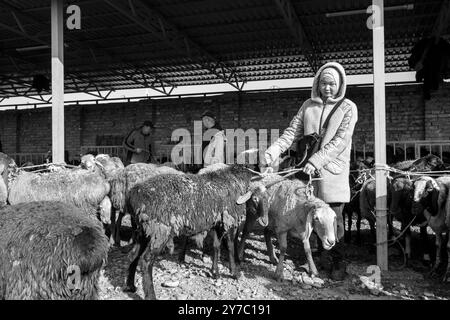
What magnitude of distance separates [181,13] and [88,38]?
3.28 meters

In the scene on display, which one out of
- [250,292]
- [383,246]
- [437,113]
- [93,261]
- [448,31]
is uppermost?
[448,31]

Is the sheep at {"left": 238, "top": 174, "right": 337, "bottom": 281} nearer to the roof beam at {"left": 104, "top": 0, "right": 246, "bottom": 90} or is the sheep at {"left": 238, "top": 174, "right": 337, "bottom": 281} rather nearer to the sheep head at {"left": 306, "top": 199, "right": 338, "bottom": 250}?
the sheep head at {"left": 306, "top": 199, "right": 338, "bottom": 250}

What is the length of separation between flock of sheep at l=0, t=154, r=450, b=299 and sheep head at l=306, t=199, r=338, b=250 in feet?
0.03

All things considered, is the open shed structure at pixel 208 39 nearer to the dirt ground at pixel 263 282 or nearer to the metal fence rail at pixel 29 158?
the dirt ground at pixel 263 282

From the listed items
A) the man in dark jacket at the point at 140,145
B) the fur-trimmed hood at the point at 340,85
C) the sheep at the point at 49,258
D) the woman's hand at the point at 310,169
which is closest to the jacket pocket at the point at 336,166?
the woman's hand at the point at 310,169

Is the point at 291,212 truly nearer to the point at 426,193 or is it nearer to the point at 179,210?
the point at 179,210

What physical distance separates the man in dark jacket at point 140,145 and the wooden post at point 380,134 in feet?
16.8

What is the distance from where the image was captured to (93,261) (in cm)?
223

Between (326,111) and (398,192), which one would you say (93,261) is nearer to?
(326,111)

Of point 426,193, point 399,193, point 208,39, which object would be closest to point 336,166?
point 426,193

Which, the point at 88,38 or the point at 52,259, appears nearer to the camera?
the point at 52,259

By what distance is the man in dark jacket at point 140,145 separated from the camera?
8023mm

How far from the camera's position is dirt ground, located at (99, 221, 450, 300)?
3635 mm
